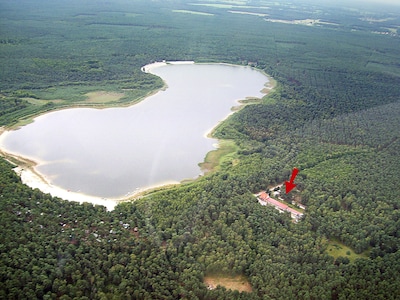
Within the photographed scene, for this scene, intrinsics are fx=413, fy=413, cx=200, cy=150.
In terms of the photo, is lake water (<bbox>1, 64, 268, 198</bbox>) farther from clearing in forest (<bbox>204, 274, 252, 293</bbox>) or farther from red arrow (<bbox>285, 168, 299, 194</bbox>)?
clearing in forest (<bbox>204, 274, 252, 293</bbox>)

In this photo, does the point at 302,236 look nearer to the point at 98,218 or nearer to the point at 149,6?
the point at 98,218

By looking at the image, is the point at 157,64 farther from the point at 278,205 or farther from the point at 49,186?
the point at 278,205

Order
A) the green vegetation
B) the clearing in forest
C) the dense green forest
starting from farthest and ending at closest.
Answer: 1. the green vegetation
2. the clearing in forest
3. the dense green forest

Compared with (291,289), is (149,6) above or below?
above

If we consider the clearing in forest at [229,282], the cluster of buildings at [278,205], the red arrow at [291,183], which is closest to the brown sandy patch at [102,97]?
the red arrow at [291,183]

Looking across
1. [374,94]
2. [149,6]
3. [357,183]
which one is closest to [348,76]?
[374,94]

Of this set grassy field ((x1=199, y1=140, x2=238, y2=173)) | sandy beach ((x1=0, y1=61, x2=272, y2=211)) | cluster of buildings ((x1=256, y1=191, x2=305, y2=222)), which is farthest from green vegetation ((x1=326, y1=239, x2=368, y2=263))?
sandy beach ((x1=0, y1=61, x2=272, y2=211))
